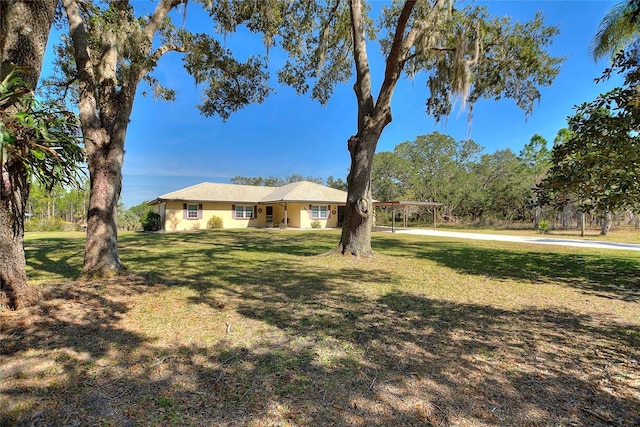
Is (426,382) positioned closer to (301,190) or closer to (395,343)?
(395,343)

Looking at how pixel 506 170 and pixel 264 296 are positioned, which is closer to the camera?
pixel 264 296

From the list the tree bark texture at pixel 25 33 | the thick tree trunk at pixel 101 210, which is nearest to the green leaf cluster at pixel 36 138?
the tree bark texture at pixel 25 33

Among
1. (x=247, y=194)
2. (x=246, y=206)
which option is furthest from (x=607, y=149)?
(x=247, y=194)

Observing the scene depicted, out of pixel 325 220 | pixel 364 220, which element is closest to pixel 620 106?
pixel 364 220

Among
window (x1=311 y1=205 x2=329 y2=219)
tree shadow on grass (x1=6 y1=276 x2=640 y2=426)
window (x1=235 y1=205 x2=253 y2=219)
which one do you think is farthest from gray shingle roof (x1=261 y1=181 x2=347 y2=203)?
tree shadow on grass (x1=6 y1=276 x2=640 y2=426)

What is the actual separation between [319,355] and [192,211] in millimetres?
21813

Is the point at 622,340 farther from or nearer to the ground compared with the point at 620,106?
nearer to the ground

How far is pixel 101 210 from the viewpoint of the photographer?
5.25 metres

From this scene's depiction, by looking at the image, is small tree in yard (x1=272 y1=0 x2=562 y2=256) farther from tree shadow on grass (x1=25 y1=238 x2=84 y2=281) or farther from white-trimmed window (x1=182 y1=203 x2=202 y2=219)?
white-trimmed window (x1=182 y1=203 x2=202 y2=219)

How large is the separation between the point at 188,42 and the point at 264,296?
22.0 feet

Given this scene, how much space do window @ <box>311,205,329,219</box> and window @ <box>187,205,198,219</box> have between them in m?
9.00

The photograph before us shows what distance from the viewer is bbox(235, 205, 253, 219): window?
24.5 metres

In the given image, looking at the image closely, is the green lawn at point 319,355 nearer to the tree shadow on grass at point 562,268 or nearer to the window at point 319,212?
the tree shadow on grass at point 562,268

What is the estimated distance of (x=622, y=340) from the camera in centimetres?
324
